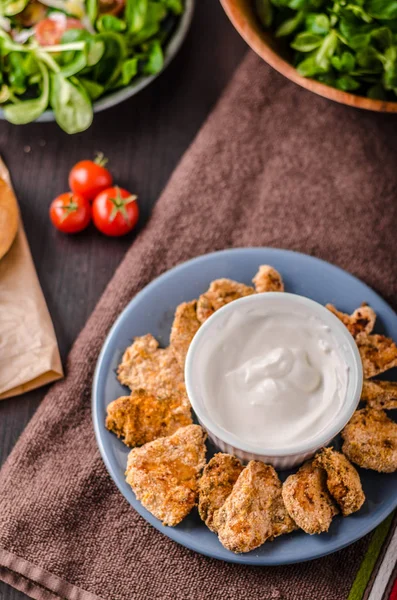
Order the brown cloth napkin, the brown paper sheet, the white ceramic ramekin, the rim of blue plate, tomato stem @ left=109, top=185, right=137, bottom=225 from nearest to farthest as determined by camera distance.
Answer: the white ceramic ramekin < the brown cloth napkin < the brown paper sheet < tomato stem @ left=109, top=185, right=137, bottom=225 < the rim of blue plate

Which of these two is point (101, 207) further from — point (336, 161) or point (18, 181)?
point (336, 161)

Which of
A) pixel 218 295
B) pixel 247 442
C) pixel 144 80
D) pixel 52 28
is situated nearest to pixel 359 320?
pixel 218 295

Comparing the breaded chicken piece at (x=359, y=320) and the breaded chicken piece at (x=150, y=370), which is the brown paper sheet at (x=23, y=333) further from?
the breaded chicken piece at (x=359, y=320)

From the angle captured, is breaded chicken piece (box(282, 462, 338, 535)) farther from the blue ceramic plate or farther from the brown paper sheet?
the brown paper sheet

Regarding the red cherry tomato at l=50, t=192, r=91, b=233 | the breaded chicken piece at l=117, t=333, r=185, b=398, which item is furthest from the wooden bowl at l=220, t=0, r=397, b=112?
the breaded chicken piece at l=117, t=333, r=185, b=398

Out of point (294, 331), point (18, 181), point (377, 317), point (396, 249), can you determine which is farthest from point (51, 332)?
point (396, 249)

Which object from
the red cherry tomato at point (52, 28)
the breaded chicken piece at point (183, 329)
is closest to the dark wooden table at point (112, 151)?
the red cherry tomato at point (52, 28)
